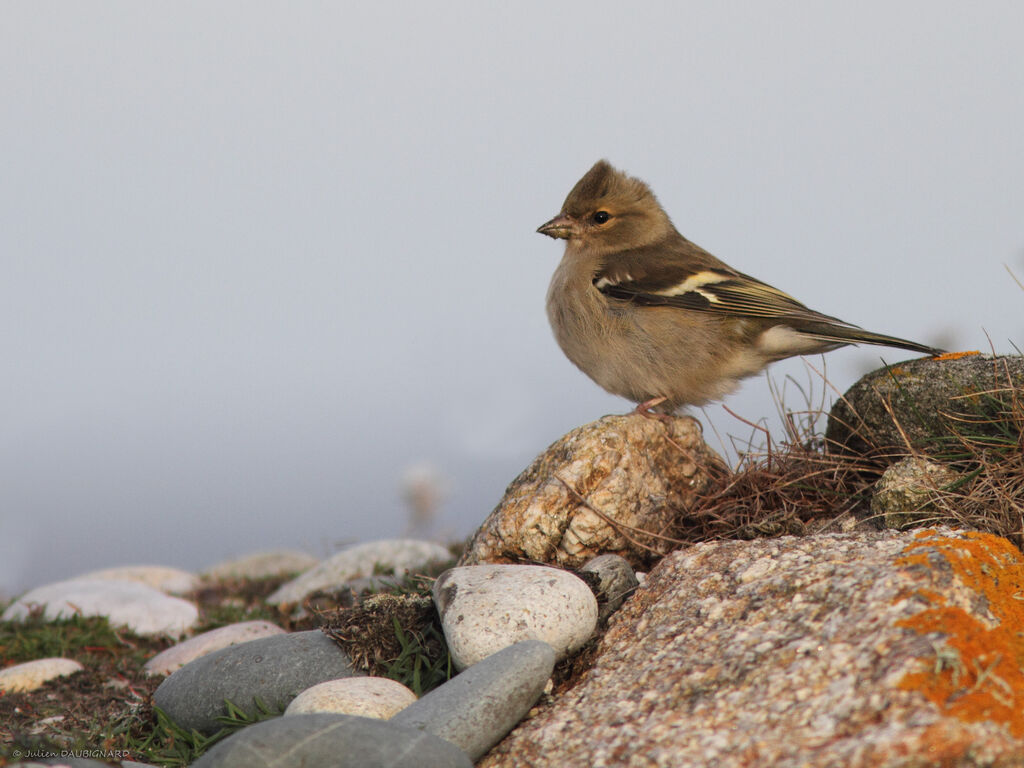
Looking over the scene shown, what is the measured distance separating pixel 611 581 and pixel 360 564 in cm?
501

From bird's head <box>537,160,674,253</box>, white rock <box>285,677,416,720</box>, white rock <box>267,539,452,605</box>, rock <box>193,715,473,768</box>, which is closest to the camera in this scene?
rock <box>193,715,473,768</box>

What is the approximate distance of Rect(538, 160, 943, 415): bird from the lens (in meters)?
6.74

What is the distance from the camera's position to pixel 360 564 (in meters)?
9.73

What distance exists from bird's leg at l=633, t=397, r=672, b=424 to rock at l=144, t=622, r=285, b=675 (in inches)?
128

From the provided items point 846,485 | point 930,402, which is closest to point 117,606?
point 846,485

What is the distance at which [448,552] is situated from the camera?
10078 millimetres

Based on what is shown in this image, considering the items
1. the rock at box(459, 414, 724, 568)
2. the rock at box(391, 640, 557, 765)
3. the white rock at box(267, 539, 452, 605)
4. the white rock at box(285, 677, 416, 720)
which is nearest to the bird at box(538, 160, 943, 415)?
the rock at box(459, 414, 724, 568)

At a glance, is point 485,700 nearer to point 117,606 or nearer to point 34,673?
point 34,673

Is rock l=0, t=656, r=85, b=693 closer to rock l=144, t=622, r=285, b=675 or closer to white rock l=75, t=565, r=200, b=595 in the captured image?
rock l=144, t=622, r=285, b=675

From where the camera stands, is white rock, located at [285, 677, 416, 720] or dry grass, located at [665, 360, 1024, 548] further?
dry grass, located at [665, 360, 1024, 548]

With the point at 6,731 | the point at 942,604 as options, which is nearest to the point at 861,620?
the point at 942,604

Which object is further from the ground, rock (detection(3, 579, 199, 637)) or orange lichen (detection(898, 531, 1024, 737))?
orange lichen (detection(898, 531, 1024, 737))

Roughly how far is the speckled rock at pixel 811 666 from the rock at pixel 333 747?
1.67 ft

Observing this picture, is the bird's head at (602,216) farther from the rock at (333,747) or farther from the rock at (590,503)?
Result: the rock at (333,747)
